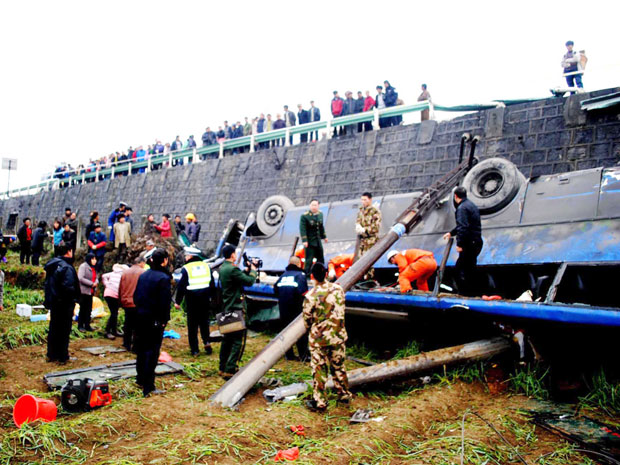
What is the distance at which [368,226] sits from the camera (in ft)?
26.0

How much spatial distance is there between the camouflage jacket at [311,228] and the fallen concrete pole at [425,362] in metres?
3.09

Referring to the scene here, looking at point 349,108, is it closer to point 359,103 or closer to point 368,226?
point 359,103

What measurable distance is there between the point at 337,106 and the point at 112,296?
9.06 m

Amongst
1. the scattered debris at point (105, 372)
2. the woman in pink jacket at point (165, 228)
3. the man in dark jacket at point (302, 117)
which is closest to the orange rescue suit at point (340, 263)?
the scattered debris at point (105, 372)

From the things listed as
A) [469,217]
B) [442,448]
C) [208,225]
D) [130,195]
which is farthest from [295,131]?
[442,448]

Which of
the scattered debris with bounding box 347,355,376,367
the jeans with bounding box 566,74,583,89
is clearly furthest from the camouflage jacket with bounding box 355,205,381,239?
the jeans with bounding box 566,74,583,89

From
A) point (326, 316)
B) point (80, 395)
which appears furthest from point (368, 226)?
point (80, 395)

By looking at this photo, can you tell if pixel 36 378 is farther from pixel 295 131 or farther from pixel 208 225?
pixel 208 225

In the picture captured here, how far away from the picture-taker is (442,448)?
3.80 meters

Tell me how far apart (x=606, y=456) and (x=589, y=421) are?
76 cm

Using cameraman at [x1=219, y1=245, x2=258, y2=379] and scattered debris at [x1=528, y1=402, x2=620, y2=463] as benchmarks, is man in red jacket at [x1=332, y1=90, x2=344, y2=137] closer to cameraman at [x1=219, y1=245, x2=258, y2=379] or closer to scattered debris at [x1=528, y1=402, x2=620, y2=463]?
cameraman at [x1=219, y1=245, x2=258, y2=379]

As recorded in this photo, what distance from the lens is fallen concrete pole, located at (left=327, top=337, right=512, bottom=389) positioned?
5.25 metres

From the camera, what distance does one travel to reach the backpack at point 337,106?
14.2 m

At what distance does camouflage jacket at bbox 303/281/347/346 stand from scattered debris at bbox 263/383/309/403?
1.99ft
